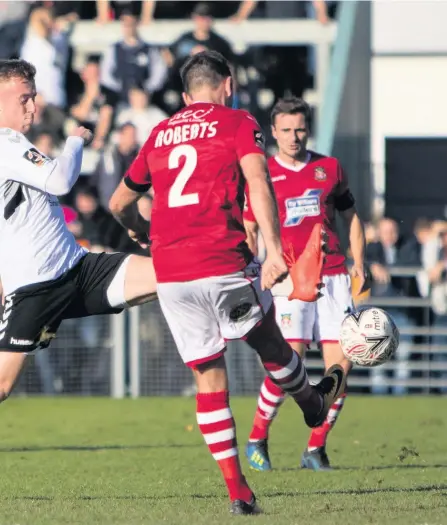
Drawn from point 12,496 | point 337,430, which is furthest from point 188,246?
point 337,430

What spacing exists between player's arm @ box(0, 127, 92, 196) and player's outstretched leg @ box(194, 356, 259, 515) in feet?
4.25

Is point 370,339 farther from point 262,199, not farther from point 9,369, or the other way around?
point 9,369

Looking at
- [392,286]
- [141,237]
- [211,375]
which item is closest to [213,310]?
[211,375]

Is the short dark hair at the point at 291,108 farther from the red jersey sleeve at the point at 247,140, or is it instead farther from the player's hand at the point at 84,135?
the red jersey sleeve at the point at 247,140

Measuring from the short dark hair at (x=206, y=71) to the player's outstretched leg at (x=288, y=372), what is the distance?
1.27m

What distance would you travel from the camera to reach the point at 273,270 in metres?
7.03

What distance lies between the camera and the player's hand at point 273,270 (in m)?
7.02

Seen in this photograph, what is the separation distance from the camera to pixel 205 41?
58.1ft

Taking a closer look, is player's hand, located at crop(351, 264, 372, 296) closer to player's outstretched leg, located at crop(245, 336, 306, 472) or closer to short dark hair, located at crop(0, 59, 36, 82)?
player's outstretched leg, located at crop(245, 336, 306, 472)

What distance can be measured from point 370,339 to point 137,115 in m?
9.48

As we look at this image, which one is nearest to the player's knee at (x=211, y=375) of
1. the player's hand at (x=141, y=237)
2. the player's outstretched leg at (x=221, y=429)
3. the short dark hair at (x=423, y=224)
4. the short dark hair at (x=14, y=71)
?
the player's outstretched leg at (x=221, y=429)

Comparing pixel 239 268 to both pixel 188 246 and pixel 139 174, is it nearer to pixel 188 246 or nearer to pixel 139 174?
pixel 188 246

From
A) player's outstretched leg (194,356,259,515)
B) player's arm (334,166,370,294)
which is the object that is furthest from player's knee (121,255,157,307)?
player's arm (334,166,370,294)

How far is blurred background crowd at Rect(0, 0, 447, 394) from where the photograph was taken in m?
16.6
